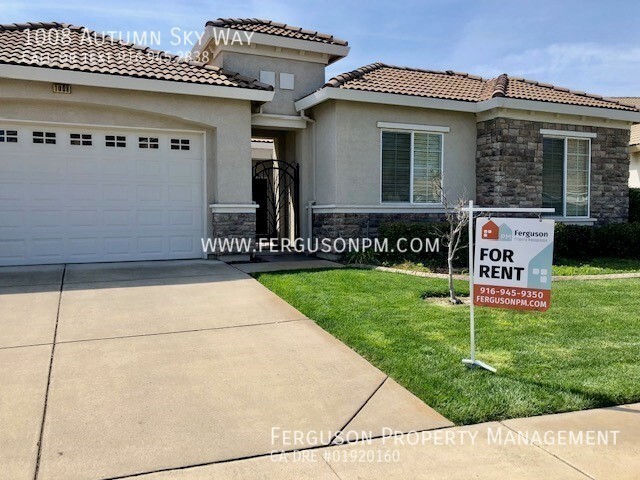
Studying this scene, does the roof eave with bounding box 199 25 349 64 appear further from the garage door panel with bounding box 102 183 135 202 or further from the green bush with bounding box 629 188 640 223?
the green bush with bounding box 629 188 640 223

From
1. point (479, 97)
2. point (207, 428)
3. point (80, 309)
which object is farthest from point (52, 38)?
point (207, 428)

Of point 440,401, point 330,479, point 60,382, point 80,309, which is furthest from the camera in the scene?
point 80,309

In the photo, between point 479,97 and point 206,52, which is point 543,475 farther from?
point 206,52

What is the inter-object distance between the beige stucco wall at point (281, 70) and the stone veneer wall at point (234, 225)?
2932 mm

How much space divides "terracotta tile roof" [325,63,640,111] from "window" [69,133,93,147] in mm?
5401

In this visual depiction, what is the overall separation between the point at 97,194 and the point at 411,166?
24.2 feet

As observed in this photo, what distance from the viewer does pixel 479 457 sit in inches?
141

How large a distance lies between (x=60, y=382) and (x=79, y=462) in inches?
58.7

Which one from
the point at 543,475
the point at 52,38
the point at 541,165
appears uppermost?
the point at 52,38

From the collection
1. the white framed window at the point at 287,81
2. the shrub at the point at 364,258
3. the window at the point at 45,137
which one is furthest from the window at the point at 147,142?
the shrub at the point at 364,258

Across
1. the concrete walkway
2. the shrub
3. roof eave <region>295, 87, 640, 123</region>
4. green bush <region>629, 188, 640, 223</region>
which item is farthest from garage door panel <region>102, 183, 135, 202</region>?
green bush <region>629, 188, 640, 223</region>

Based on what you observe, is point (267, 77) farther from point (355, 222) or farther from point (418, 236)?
point (418, 236)

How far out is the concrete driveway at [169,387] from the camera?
3609 mm

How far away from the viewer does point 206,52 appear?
1431cm
